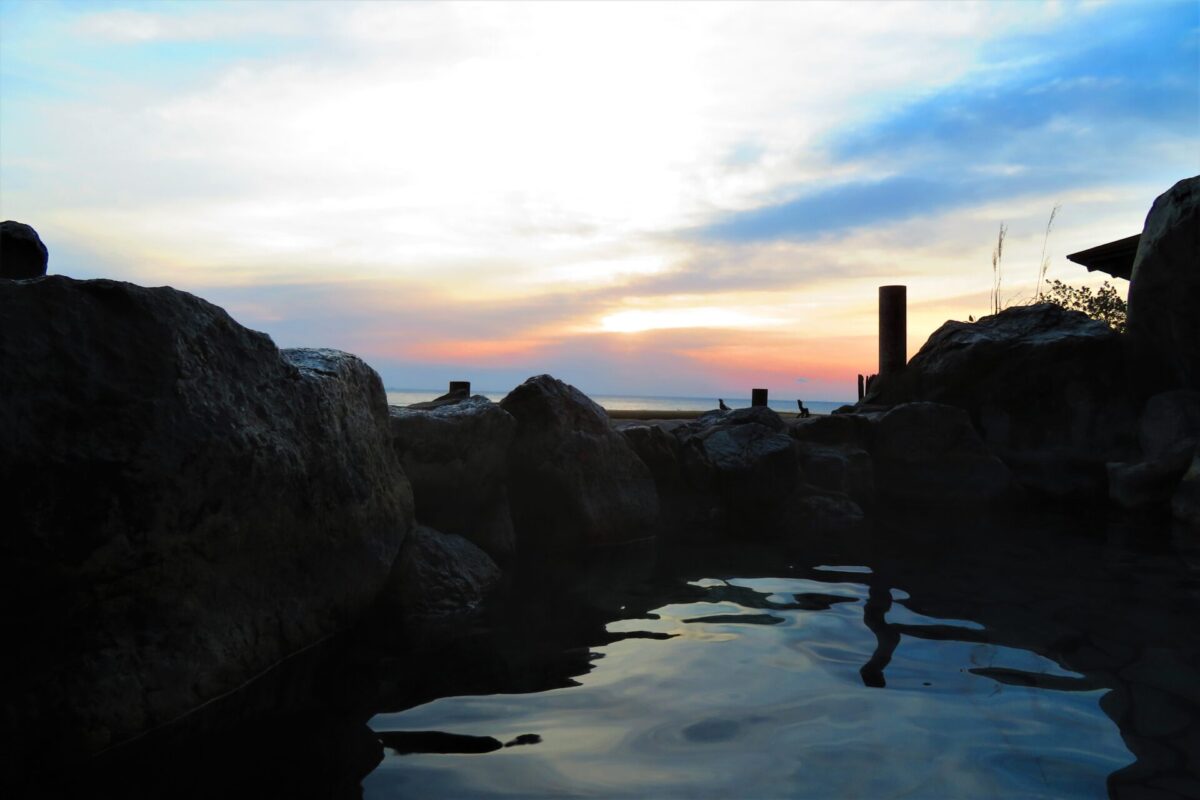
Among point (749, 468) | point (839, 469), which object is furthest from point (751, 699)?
point (839, 469)

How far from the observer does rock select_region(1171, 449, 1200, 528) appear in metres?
7.31

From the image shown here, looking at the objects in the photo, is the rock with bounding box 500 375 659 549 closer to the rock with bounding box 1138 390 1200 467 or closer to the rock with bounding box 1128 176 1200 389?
the rock with bounding box 1138 390 1200 467

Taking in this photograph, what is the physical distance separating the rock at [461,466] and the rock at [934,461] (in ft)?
17.0

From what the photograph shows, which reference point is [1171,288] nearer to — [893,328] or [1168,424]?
[1168,424]

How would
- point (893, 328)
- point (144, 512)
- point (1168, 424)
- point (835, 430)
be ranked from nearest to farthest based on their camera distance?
point (144, 512)
point (1168, 424)
point (835, 430)
point (893, 328)

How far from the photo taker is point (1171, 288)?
9086mm

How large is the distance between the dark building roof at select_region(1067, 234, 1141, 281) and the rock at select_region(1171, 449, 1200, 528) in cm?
534

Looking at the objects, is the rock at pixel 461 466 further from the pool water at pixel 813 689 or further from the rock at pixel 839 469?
the rock at pixel 839 469

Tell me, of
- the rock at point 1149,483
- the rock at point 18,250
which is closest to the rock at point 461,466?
the rock at point 18,250

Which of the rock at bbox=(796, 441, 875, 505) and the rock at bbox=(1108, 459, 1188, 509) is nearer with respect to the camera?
the rock at bbox=(1108, 459, 1188, 509)

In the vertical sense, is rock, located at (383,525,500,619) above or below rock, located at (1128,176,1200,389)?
below

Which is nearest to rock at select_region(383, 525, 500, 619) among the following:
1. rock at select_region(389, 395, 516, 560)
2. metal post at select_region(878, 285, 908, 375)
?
rock at select_region(389, 395, 516, 560)

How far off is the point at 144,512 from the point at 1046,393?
9.96m

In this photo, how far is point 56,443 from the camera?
2.55 m
